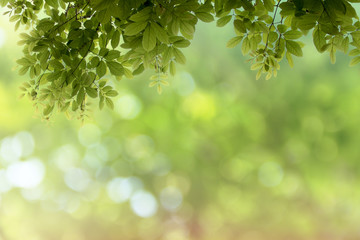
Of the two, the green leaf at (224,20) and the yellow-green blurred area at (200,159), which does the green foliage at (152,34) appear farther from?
the yellow-green blurred area at (200,159)

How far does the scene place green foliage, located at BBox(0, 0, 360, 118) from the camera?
91 cm

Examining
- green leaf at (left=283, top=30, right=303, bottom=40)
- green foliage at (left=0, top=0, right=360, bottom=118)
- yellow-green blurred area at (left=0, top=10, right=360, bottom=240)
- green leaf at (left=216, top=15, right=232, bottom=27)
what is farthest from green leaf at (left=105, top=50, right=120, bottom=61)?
yellow-green blurred area at (left=0, top=10, right=360, bottom=240)

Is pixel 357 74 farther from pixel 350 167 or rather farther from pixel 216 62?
pixel 216 62

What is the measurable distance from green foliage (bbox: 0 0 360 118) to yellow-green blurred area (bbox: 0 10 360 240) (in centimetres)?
480

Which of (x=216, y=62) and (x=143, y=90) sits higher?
(x=216, y=62)

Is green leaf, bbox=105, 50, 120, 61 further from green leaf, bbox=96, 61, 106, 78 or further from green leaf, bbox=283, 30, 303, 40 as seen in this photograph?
green leaf, bbox=283, 30, 303, 40

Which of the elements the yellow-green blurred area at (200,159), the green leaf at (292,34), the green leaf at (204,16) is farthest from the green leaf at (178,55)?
the yellow-green blurred area at (200,159)

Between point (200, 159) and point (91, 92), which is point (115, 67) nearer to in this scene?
point (91, 92)

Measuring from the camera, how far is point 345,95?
625 centimetres

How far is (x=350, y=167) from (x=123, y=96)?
3527 millimetres

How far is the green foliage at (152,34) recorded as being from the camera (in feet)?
2.99

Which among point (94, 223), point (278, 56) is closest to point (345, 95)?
point (94, 223)

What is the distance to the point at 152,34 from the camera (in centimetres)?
91

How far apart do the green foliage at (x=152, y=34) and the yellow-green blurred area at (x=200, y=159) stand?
189 inches
